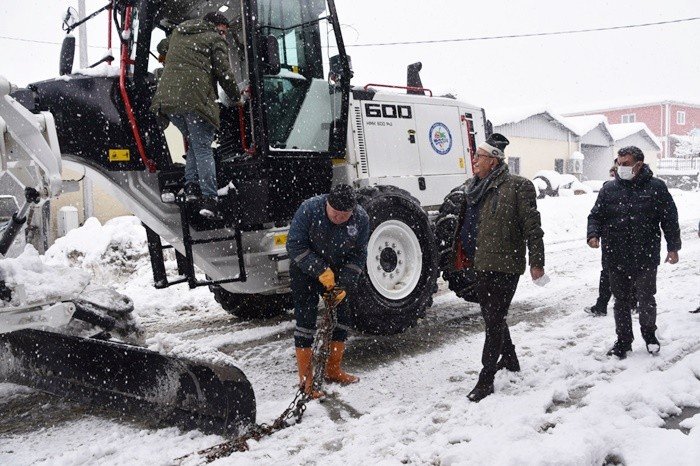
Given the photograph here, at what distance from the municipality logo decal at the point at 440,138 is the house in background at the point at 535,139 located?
2097 cm

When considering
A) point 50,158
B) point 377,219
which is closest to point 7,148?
point 50,158

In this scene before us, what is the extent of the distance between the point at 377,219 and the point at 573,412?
2431 mm

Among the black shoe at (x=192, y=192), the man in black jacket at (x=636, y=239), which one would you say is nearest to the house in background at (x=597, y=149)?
the man in black jacket at (x=636, y=239)

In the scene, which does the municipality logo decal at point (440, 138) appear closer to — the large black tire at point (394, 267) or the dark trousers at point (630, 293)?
the large black tire at point (394, 267)

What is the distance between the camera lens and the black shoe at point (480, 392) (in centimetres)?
434

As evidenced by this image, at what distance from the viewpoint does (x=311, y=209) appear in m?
4.66

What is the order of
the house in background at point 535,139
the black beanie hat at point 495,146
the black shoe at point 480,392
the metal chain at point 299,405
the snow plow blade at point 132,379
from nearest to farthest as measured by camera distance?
the metal chain at point 299,405 → the snow plow blade at point 132,379 → the black shoe at point 480,392 → the black beanie hat at point 495,146 → the house in background at point 535,139

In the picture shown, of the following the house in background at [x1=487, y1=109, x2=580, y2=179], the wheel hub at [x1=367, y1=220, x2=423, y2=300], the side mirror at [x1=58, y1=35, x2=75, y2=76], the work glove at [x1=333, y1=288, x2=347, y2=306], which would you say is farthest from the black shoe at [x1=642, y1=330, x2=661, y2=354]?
the house in background at [x1=487, y1=109, x2=580, y2=179]

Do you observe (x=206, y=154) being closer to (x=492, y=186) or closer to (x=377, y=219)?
(x=377, y=219)

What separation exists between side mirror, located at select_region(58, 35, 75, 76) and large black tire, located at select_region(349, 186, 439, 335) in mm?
2669

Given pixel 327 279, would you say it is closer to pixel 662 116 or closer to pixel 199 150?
pixel 199 150

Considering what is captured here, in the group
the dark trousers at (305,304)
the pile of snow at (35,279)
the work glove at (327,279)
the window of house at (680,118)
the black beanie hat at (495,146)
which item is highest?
the window of house at (680,118)

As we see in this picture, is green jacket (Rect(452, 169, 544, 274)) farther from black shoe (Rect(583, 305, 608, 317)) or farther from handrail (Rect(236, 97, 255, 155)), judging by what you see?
black shoe (Rect(583, 305, 608, 317))

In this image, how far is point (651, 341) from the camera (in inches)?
198
